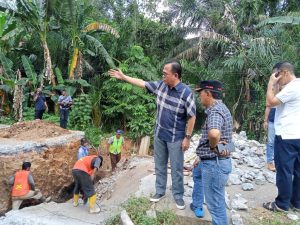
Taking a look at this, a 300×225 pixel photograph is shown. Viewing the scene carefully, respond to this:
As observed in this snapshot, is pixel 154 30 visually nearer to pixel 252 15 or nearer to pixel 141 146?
pixel 252 15

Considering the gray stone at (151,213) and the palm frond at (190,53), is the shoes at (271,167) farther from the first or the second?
the palm frond at (190,53)

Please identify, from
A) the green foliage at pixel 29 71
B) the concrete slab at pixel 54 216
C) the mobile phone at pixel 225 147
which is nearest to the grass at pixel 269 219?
the mobile phone at pixel 225 147

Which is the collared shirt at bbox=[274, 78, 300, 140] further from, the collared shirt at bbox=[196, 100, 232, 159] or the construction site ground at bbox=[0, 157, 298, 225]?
the construction site ground at bbox=[0, 157, 298, 225]

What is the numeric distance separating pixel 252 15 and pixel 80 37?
6.45 metres

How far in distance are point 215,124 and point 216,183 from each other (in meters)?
0.64

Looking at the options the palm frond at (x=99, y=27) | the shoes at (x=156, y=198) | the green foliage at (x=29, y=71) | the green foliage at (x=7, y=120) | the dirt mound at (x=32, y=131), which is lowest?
the shoes at (x=156, y=198)

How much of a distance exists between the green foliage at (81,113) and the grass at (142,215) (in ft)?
26.1

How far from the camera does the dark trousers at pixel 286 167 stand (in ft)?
13.0

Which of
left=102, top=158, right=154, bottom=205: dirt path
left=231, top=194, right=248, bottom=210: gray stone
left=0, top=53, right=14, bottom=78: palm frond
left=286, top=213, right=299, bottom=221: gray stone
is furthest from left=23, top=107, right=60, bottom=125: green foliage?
left=286, top=213, right=299, bottom=221: gray stone

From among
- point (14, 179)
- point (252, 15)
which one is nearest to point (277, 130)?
point (14, 179)

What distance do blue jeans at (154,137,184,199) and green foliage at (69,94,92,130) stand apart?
812 centimetres

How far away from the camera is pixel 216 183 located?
133 inches

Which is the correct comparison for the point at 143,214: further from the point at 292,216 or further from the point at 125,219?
the point at 292,216

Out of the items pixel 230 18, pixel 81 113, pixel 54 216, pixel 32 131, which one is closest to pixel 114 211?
pixel 54 216
